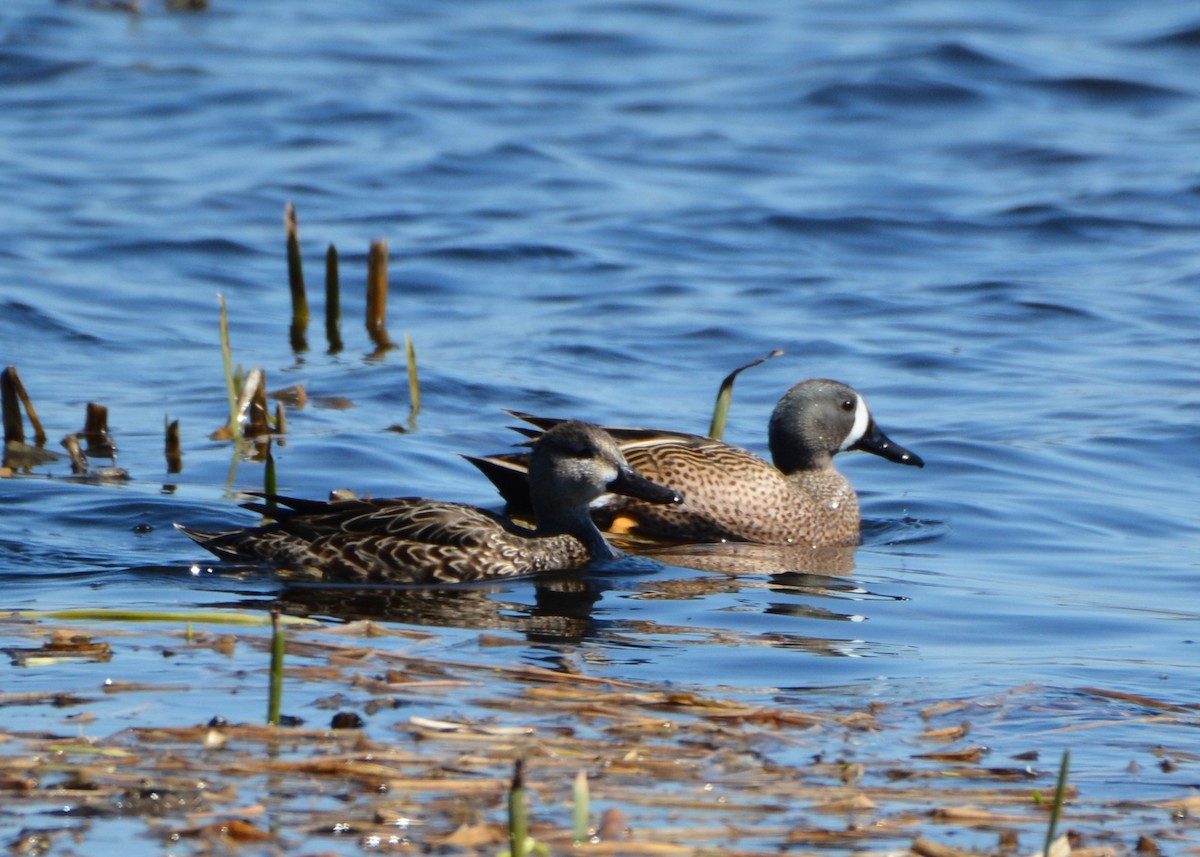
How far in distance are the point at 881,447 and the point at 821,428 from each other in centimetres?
38

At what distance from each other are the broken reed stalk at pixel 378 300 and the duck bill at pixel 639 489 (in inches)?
219

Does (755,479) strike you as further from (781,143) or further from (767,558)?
(781,143)

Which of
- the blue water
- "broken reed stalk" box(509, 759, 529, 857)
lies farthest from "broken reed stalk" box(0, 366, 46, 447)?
"broken reed stalk" box(509, 759, 529, 857)

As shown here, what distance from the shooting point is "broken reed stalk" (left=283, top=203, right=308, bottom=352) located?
44.9ft

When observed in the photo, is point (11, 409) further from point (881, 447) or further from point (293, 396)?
point (881, 447)

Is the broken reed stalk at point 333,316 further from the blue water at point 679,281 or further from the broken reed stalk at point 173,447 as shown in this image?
the broken reed stalk at point 173,447

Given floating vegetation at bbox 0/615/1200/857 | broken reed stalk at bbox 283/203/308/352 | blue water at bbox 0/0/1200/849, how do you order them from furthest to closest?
broken reed stalk at bbox 283/203/308/352 → blue water at bbox 0/0/1200/849 → floating vegetation at bbox 0/615/1200/857

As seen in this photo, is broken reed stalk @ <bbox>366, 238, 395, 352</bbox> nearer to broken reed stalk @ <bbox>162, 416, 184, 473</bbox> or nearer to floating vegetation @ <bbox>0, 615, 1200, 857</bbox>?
broken reed stalk @ <bbox>162, 416, 184, 473</bbox>

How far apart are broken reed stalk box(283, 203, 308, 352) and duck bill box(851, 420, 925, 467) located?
440 centimetres

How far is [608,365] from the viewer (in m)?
15.3

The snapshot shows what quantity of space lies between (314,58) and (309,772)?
961 inches

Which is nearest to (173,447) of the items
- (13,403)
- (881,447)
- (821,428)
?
(13,403)

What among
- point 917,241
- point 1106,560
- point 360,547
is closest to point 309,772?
point 360,547

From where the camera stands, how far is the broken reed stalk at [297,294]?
44.9ft
